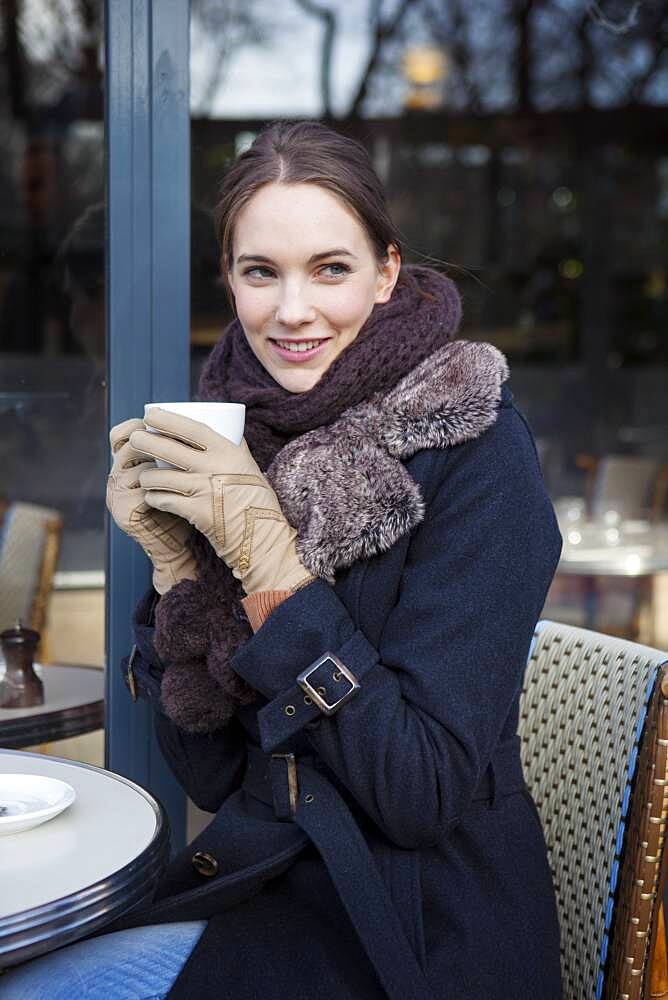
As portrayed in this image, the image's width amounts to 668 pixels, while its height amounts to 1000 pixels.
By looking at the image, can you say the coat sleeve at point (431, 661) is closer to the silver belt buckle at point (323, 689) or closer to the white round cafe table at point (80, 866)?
the silver belt buckle at point (323, 689)

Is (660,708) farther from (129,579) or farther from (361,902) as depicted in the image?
(129,579)

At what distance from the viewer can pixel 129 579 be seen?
6.21ft

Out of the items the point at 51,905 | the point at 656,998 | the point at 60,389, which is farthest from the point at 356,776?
the point at 60,389

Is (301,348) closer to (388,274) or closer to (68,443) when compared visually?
(388,274)

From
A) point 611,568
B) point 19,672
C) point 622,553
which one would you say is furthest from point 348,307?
point 622,553

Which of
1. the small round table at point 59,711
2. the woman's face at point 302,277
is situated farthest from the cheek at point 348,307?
the small round table at point 59,711

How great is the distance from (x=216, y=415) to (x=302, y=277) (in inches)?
9.2

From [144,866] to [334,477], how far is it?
462 mm

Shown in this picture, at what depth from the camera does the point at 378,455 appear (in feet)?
4.37

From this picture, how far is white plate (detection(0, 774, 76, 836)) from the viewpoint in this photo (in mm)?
1136

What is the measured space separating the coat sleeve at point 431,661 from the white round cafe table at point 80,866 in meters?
0.16

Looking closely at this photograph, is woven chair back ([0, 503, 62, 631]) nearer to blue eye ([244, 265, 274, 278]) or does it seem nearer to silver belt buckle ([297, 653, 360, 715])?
blue eye ([244, 265, 274, 278])

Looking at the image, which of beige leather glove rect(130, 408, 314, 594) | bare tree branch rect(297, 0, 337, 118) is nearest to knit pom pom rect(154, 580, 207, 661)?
beige leather glove rect(130, 408, 314, 594)

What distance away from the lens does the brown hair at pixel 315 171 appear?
54.0 inches
